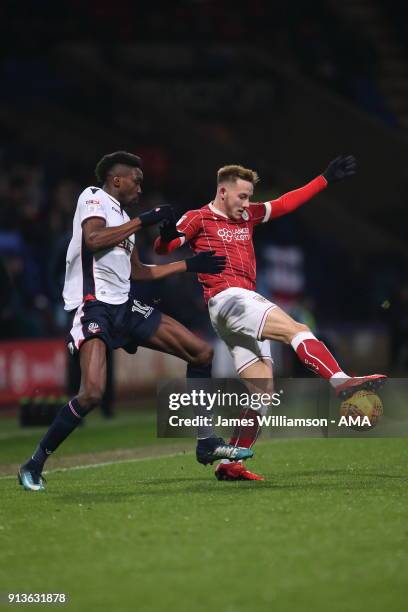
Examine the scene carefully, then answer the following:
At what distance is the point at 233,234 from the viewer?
31.1ft

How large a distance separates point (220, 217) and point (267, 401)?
1.35 metres

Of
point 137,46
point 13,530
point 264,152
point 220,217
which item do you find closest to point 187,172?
point 264,152

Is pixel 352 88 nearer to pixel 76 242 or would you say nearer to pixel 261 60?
pixel 261 60

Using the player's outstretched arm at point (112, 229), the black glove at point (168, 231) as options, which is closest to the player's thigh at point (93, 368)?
the player's outstretched arm at point (112, 229)

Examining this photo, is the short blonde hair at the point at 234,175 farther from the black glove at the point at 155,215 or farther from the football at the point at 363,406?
the football at the point at 363,406

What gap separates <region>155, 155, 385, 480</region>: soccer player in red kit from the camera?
917 centimetres

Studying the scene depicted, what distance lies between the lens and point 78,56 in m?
28.1

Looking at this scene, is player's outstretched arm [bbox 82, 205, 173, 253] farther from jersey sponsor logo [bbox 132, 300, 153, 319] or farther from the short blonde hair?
the short blonde hair

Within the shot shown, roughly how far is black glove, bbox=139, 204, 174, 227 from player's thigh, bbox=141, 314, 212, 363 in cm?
75

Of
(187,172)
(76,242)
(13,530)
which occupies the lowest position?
(13,530)

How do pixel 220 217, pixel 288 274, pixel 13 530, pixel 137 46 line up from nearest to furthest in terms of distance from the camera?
pixel 13 530 → pixel 220 217 → pixel 288 274 → pixel 137 46

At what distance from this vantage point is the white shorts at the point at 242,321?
9.14m

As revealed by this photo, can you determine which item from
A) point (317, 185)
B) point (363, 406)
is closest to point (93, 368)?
point (363, 406)

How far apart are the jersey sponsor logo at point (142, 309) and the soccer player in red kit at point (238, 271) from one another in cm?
47
